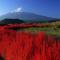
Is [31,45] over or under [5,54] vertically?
over

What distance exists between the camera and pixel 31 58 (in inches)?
185

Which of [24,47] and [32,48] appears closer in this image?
[32,48]

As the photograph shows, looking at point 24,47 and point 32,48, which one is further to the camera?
point 24,47

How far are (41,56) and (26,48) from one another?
584 millimetres

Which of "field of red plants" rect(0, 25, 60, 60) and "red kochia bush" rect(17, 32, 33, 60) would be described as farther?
"red kochia bush" rect(17, 32, 33, 60)

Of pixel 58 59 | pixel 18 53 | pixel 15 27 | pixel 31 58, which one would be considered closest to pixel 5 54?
pixel 18 53

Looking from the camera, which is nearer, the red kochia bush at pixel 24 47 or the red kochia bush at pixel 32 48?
the red kochia bush at pixel 32 48

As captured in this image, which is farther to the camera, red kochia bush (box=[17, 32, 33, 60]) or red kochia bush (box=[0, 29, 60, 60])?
red kochia bush (box=[17, 32, 33, 60])

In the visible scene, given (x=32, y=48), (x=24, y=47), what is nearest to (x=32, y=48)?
(x=32, y=48)

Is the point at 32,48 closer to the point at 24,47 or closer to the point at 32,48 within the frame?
the point at 32,48

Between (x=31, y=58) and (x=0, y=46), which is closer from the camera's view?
(x=31, y=58)

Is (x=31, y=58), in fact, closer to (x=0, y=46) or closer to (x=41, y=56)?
(x=41, y=56)

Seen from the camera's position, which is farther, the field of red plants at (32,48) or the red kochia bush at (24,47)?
the red kochia bush at (24,47)

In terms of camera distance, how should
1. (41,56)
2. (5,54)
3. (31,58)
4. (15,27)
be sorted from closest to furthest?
(41,56) → (31,58) → (5,54) → (15,27)
